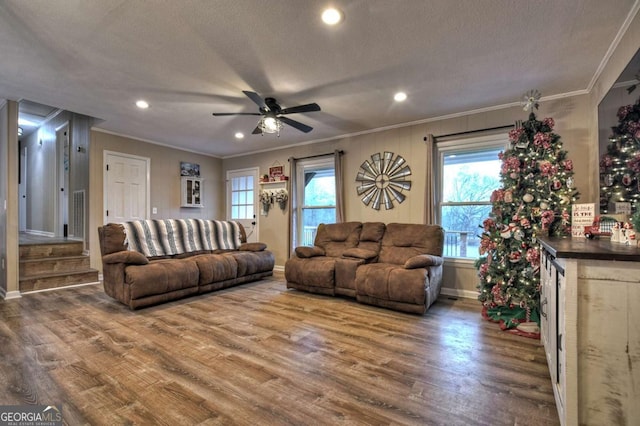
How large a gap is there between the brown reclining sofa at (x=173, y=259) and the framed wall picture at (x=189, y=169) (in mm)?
1878

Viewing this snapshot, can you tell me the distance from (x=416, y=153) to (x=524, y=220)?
191cm

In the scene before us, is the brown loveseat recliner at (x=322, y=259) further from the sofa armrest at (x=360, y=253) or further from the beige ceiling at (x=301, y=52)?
the beige ceiling at (x=301, y=52)

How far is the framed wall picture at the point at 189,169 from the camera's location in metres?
6.45

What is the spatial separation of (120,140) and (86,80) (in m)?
2.47

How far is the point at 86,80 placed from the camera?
10.7 feet

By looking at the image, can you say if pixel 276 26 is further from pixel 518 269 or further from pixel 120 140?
pixel 120 140

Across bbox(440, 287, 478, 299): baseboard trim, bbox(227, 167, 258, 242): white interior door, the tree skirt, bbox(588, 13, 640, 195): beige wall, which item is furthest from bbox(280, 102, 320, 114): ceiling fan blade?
bbox(227, 167, 258, 242): white interior door

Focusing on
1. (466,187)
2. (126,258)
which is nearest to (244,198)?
(126,258)

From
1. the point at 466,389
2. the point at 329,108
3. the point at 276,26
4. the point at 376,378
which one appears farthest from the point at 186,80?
the point at 466,389

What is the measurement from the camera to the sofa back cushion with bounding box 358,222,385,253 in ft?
14.7

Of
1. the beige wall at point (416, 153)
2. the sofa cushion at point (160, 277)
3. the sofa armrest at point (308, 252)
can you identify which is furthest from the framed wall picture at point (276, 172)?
the sofa cushion at point (160, 277)

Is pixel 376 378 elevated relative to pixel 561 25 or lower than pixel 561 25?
lower

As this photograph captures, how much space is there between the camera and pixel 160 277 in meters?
3.68

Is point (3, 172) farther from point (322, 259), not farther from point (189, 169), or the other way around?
point (322, 259)
